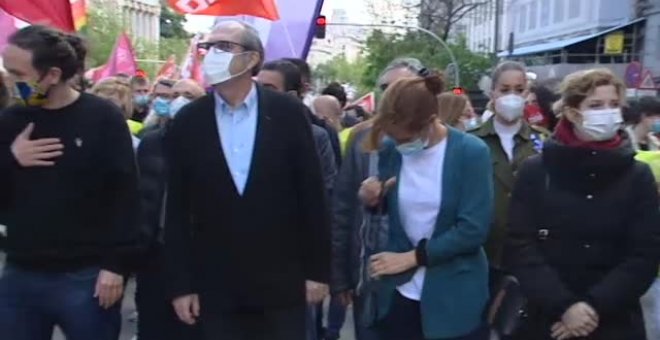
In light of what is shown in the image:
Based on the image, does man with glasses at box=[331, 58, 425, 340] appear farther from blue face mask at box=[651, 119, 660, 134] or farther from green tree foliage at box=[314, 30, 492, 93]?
green tree foliage at box=[314, 30, 492, 93]

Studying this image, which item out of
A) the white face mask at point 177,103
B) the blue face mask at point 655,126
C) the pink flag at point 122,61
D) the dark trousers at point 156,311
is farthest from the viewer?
the pink flag at point 122,61

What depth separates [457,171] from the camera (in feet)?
15.0

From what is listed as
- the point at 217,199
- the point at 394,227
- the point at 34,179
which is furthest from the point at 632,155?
the point at 34,179

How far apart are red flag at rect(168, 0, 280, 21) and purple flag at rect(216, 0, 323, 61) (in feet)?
1.74

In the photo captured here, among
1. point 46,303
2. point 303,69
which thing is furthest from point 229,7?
point 46,303

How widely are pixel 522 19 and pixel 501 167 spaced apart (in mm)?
69196

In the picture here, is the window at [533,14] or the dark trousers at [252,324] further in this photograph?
the window at [533,14]

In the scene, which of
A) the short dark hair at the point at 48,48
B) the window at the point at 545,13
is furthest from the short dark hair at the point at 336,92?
the window at the point at 545,13

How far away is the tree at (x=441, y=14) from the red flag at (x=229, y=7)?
130 ft

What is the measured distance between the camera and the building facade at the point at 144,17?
86.9 metres

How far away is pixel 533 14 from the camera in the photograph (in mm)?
69688

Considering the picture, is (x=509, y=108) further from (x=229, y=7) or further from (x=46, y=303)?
(x=229, y=7)

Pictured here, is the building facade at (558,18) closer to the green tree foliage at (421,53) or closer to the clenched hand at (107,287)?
the green tree foliage at (421,53)

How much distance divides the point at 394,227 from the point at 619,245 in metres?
0.89
